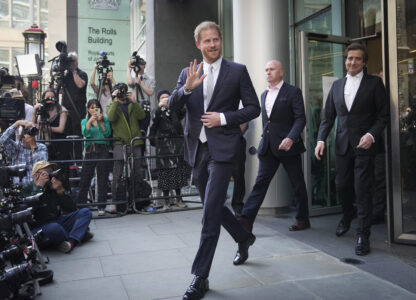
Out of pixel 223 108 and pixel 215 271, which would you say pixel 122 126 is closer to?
pixel 215 271

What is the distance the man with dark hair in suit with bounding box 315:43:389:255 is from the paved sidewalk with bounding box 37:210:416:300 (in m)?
0.53

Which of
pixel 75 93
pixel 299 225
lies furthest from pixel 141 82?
pixel 299 225

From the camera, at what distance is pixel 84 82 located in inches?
311

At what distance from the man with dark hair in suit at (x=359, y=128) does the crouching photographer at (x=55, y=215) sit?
8.88ft

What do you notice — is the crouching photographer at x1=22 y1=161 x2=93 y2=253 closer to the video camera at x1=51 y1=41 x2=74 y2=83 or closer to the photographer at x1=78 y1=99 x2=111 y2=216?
the photographer at x1=78 y1=99 x2=111 y2=216

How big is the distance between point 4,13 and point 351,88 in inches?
1235

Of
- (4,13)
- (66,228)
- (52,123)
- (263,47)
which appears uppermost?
(4,13)

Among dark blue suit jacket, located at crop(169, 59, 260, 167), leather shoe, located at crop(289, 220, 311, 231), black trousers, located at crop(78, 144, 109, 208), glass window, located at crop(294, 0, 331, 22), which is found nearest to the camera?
dark blue suit jacket, located at crop(169, 59, 260, 167)

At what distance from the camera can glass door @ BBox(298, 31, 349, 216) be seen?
6.00 metres

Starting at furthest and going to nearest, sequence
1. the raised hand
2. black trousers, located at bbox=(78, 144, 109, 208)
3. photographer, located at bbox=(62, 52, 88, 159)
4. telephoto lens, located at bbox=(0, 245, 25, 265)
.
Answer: photographer, located at bbox=(62, 52, 88, 159)
black trousers, located at bbox=(78, 144, 109, 208)
the raised hand
telephoto lens, located at bbox=(0, 245, 25, 265)

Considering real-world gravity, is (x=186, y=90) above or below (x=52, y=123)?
below

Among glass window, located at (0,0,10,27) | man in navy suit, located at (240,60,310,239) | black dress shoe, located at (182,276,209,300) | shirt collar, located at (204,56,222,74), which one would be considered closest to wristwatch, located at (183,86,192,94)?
shirt collar, located at (204,56,222,74)

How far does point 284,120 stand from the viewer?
5227 mm

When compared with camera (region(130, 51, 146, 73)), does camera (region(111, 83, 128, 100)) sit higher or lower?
lower
